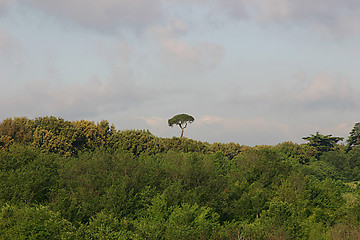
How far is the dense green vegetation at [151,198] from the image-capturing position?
24.1 m

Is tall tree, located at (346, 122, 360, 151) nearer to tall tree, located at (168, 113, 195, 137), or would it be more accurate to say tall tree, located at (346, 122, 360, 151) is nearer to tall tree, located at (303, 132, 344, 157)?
tall tree, located at (303, 132, 344, 157)

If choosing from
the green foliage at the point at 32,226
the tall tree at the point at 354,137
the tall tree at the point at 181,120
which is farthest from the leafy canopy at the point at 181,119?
the green foliage at the point at 32,226

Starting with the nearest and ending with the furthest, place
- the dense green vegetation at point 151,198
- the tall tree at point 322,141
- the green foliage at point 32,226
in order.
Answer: the green foliage at point 32,226 < the dense green vegetation at point 151,198 < the tall tree at point 322,141

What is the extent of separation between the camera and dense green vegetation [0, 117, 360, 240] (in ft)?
78.9

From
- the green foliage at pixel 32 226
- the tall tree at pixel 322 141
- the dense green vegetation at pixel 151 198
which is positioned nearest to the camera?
the green foliage at pixel 32 226

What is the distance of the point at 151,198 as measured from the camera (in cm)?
3384

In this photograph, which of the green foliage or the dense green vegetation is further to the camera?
the dense green vegetation

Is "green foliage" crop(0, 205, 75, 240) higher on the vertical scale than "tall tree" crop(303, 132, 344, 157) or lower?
lower

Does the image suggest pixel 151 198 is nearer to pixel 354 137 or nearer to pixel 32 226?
pixel 32 226

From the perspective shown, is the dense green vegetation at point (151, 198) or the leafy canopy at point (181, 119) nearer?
the dense green vegetation at point (151, 198)

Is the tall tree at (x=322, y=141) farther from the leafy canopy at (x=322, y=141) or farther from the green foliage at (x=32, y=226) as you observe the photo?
the green foliage at (x=32, y=226)

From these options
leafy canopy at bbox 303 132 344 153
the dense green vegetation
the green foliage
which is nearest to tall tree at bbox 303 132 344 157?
leafy canopy at bbox 303 132 344 153

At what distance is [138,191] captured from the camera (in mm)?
34531

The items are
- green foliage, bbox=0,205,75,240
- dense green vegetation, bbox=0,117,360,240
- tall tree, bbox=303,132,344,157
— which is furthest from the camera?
tall tree, bbox=303,132,344,157
